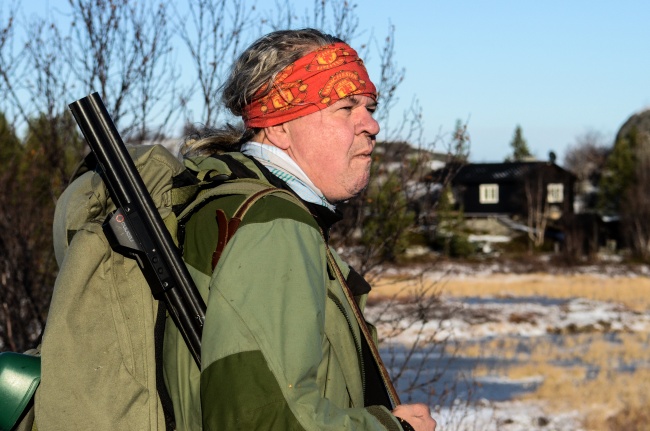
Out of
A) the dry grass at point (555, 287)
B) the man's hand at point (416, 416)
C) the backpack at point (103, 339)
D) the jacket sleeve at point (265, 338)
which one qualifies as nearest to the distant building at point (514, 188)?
the dry grass at point (555, 287)

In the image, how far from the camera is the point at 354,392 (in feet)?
6.12

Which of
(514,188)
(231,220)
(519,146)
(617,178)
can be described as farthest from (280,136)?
(519,146)

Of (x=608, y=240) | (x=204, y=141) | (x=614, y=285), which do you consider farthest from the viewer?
(x=608, y=240)

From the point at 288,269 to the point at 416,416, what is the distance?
477 millimetres

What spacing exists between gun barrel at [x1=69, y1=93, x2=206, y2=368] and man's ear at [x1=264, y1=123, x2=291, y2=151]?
0.33 meters

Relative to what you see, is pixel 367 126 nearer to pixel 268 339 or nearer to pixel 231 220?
pixel 231 220

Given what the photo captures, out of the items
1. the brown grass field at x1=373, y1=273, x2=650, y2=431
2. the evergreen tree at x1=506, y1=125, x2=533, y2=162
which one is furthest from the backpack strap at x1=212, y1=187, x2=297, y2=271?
the evergreen tree at x1=506, y1=125, x2=533, y2=162

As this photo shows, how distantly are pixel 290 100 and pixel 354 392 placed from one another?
2.18 ft

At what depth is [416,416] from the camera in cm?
190

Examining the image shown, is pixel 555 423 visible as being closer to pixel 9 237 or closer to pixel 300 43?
pixel 9 237

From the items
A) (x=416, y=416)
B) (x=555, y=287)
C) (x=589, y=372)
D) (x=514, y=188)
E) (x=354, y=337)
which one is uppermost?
(x=354, y=337)

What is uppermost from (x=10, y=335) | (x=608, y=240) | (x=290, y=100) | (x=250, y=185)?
(x=290, y=100)

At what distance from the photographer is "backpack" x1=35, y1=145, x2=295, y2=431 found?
1.74 metres

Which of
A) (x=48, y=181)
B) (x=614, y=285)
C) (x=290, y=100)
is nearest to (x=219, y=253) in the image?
(x=290, y=100)
